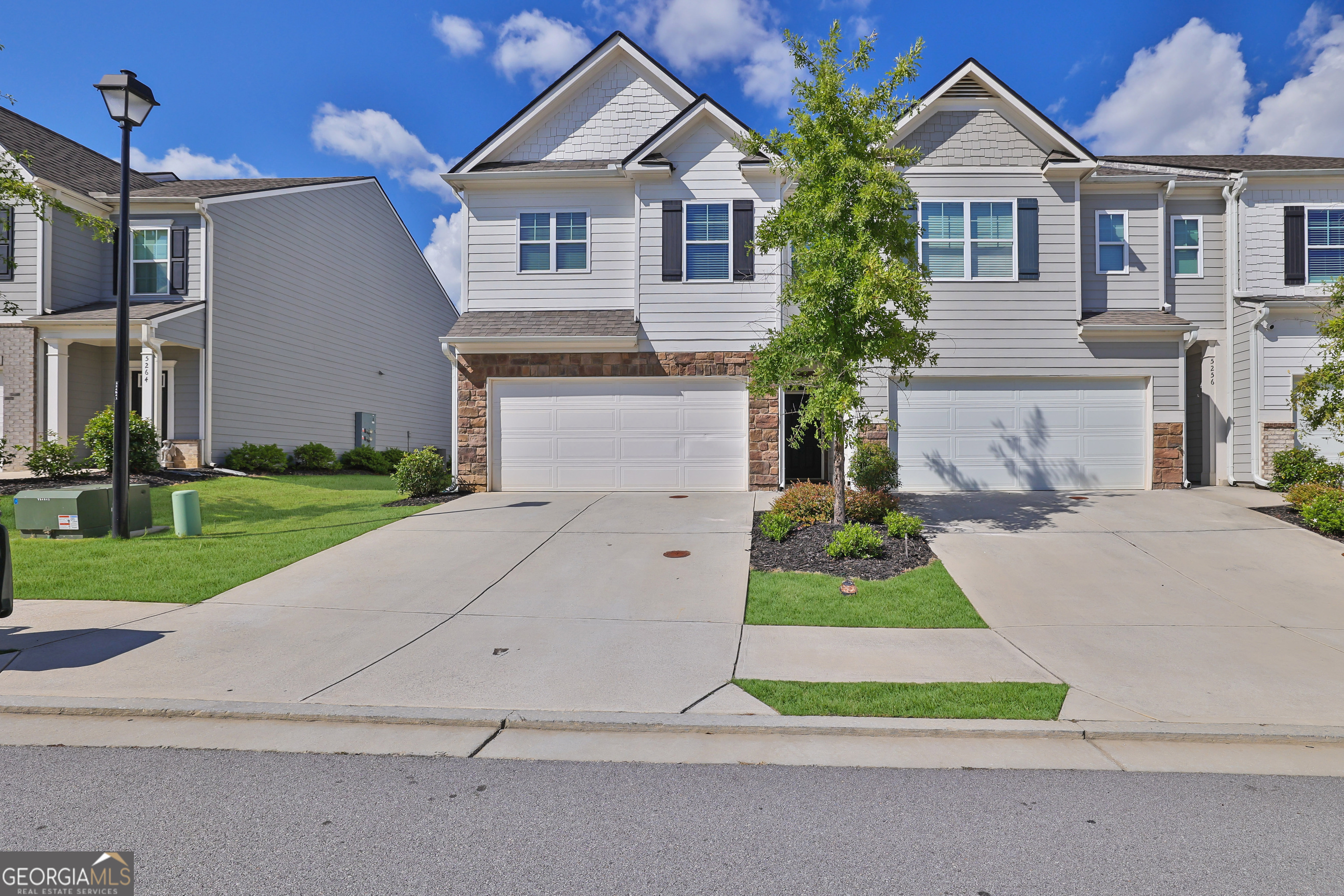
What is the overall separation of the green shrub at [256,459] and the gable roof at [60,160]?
7242 mm

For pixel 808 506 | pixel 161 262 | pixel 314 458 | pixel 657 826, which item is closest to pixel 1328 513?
pixel 808 506

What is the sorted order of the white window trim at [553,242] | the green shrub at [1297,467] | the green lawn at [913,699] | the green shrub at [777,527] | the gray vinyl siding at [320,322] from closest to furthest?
the green lawn at [913,699]
the green shrub at [777,527]
the green shrub at [1297,467]
the white window trim at [553,242]
the gray vinyl siding at [320,322]

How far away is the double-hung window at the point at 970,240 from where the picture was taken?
1421 cm

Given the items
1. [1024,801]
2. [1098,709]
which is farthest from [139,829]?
[1098,709]

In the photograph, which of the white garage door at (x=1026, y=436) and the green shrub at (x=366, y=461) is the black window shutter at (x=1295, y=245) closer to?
the white garage door at (x=1026, y=436)

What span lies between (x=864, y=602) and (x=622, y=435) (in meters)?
7.94

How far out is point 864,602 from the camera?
25.1ft

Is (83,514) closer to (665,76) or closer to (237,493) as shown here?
(237,493)

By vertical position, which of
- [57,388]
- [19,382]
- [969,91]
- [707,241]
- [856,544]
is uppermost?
[969,91]

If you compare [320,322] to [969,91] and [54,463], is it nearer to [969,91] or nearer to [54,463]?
[54,463]

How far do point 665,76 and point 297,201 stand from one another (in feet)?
40.1

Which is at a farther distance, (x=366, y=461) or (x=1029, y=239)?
(x=366, y=461)

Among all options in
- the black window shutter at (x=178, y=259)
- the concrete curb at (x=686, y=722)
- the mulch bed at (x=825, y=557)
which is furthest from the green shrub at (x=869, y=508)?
the black window shutter at (x=178, y=259)

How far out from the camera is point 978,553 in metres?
9.57
